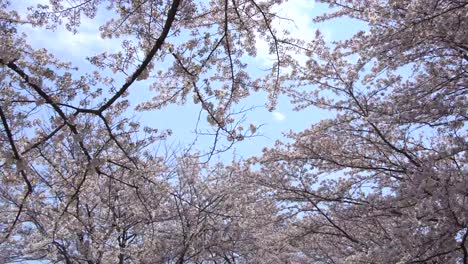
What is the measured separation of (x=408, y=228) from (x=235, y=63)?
2997 millimetres

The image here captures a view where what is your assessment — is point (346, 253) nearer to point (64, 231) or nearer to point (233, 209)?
point (233, 209)

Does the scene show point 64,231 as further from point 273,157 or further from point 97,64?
point 97,64

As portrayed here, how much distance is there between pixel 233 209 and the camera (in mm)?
11172

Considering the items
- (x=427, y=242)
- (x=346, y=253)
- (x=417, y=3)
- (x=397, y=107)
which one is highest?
(x=417, y=3)

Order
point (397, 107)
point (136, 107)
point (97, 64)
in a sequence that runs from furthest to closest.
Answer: point (397, 107) → point (136, 107) → point (97, 64)

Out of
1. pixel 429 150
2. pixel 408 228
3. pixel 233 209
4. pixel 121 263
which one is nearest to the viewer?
pixel 408 228

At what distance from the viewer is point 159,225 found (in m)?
11.4

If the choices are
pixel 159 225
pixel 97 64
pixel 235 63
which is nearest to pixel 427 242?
pixel 235 63

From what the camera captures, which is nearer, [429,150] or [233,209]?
[429,150]

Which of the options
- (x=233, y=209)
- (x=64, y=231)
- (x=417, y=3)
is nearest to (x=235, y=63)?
(x=417, y=3)

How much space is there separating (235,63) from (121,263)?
23.7ft

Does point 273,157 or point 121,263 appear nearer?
point 273,157

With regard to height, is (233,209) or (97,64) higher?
(233,209)

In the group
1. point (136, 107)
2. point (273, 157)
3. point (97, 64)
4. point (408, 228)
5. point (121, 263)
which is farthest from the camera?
point (121, 263)
